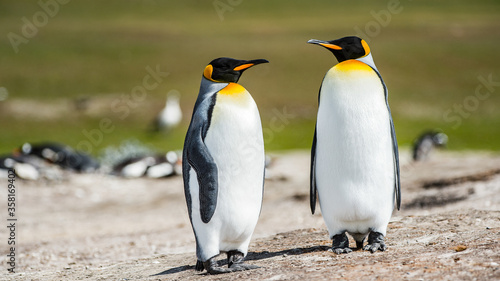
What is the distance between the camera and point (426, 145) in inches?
638

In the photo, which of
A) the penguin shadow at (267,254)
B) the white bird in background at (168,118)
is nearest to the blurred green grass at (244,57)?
the white bird in background at (168,118)

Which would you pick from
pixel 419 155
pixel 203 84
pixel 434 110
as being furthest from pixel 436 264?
pixel 434 110

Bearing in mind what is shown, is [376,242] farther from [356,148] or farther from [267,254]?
[267,254]

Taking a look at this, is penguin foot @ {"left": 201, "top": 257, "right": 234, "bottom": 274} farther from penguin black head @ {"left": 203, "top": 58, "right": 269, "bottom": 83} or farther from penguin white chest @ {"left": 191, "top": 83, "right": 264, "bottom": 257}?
penguin black head @ {"left": 203, "top": 58, "right": 269, "bottom": 83}

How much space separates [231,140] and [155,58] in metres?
28.8

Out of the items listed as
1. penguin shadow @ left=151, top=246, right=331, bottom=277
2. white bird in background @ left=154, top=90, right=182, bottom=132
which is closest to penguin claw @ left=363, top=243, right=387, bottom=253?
penguin shadow @ left=151, top=246, right=331, bottom=277

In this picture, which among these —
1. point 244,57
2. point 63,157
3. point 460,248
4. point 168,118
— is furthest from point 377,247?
point 244,57

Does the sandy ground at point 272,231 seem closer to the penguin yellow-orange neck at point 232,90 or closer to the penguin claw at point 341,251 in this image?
the penguin claw at point 341,251

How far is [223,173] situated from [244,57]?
28.0 meters

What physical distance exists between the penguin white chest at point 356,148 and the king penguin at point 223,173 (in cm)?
68

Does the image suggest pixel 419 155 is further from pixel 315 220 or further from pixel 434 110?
pixel 434 110

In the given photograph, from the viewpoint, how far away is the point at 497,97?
28.3m

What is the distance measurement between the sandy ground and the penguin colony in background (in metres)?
0.31

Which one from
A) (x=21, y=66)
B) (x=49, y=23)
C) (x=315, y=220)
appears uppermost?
(x=49, y=23)
